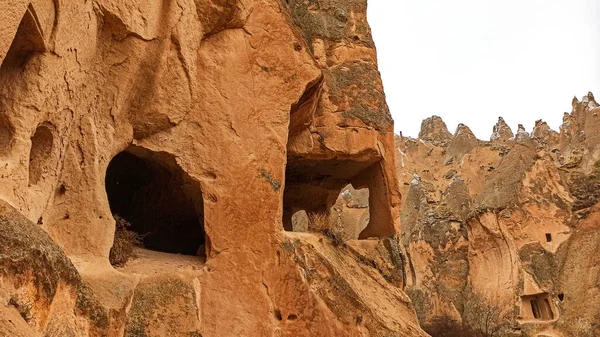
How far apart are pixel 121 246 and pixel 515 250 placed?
1487cm

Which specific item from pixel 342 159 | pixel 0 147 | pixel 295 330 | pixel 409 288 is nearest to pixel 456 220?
pixel 409 288

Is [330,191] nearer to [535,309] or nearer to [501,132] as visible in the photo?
[535,309]

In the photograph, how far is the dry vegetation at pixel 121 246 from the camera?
5.77 meters

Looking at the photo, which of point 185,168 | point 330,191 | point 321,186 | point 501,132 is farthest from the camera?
point 501,132

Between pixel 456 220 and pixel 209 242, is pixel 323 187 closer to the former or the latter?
pixel 209 242

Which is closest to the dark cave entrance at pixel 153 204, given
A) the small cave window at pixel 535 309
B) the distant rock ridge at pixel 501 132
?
the small cave window at pixel 535 309

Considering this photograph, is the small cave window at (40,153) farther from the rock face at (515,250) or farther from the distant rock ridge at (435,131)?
the distant rock ridge at (435,131)

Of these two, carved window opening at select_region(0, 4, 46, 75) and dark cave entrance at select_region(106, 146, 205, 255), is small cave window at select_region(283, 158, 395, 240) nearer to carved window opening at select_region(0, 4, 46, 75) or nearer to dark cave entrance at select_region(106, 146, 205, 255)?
dark cave entrance at select_region(106, 146, 205, 255)

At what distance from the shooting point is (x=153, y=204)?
8242mm

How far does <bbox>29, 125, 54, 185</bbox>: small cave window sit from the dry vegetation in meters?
1.48

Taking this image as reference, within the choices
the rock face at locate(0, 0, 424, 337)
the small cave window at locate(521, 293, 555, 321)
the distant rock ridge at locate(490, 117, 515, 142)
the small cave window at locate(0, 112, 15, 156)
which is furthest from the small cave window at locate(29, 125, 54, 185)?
the distant rock ridge at locate(490, 117, 515, 142)

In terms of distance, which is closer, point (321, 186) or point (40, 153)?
point (40, 153)

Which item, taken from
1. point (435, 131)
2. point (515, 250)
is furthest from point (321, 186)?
point (435, 131)

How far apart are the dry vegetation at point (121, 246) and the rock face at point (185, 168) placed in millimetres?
131
